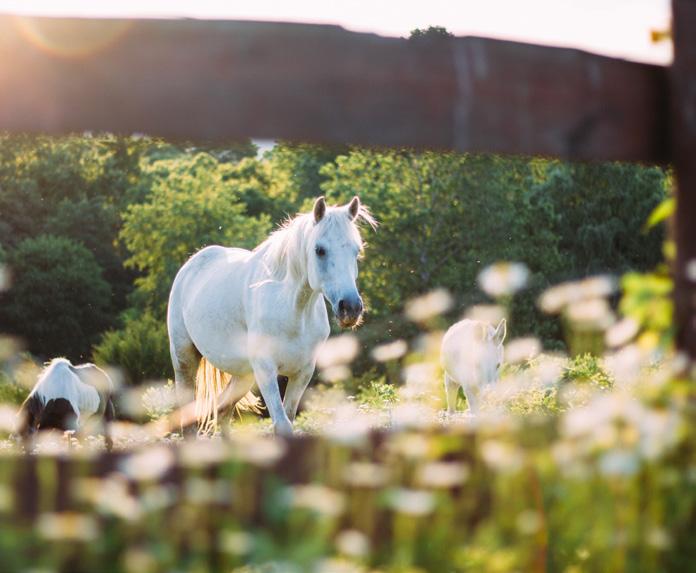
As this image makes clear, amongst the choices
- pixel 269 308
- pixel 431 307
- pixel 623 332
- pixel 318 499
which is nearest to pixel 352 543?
pixel 318 499

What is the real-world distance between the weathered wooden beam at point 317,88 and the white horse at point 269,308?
12.5ft

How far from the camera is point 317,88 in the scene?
225 centimetres

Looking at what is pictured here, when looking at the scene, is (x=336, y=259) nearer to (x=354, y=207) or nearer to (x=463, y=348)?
(x=354, y=207)

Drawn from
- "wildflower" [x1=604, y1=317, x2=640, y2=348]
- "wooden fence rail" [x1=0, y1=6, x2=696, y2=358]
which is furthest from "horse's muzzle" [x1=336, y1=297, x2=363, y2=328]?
"wildflower" [x1=604, y1=317, x2=640, y2=348]

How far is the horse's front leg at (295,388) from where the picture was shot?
7.82 m

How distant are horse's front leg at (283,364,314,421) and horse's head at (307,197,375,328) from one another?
117cm

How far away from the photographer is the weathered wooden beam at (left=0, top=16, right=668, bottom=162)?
2.11 m

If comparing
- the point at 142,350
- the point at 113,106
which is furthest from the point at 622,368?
the point at 142,350

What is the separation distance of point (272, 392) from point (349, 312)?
1.44 metres

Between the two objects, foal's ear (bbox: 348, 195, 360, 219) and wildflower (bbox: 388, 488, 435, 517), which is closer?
wildflower (bbox: 388, 488, 435, 517)

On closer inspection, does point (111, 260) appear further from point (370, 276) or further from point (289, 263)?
point (289, 263)

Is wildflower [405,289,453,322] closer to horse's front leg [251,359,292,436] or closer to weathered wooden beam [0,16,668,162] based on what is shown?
weathered wooden beam [0,16,668,162]

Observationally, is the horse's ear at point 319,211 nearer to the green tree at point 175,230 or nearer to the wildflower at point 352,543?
the wildflower at point 352,543

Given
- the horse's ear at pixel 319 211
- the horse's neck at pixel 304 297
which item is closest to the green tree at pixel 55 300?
the horse's neck at pixel 304 297
